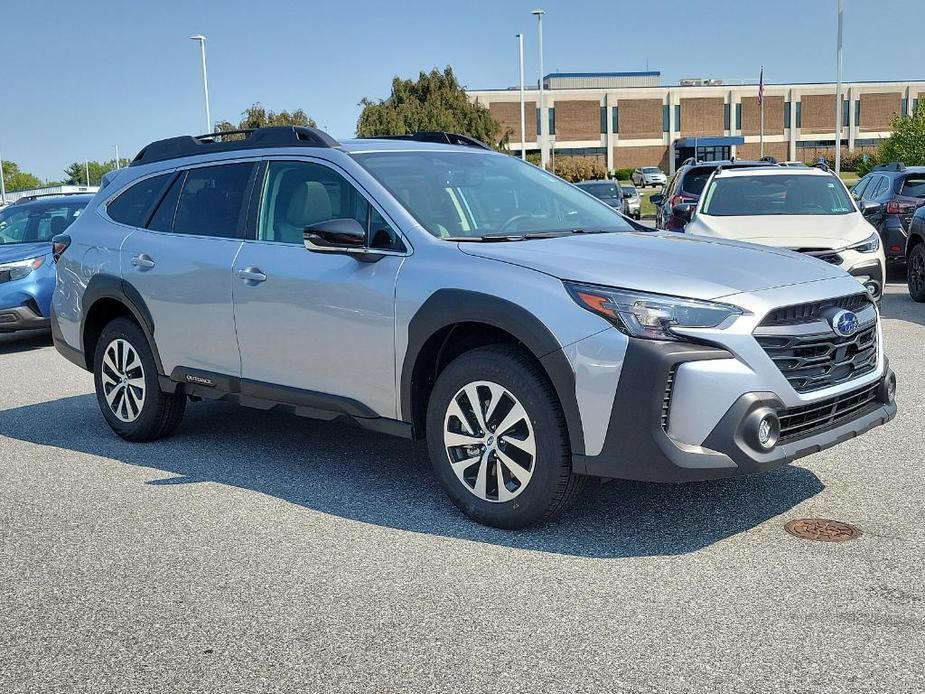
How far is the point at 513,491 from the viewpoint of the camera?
184 inches

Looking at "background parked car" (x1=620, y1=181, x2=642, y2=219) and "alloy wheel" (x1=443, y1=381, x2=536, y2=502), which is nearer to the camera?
"alloy wheel" (x1=443, y1=381, x2=536, y2=502)

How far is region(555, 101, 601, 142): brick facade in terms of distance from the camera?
95.7m

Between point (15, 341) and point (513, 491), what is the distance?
30.8 feet

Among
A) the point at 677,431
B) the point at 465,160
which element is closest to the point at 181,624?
the point at 677,431

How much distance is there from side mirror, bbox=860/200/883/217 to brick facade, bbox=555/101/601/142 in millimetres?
82847

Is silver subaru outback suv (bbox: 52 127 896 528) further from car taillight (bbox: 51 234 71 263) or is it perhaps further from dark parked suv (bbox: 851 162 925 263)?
dark parked suv (bbox: 851 162 925 263)

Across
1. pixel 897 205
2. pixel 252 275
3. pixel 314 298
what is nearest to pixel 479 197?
pixel 314 298

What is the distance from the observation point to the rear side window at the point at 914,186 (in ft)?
48.6

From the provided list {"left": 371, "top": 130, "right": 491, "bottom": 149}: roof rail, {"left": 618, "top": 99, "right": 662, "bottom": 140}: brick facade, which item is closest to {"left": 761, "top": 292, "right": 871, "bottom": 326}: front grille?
{"left": 371, "top": 130, "right": 491, "bottom": 149}: roof rail

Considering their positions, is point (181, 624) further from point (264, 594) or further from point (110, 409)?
point (110, 409)

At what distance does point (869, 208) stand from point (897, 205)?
150 centimetres

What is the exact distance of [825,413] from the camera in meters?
4.56

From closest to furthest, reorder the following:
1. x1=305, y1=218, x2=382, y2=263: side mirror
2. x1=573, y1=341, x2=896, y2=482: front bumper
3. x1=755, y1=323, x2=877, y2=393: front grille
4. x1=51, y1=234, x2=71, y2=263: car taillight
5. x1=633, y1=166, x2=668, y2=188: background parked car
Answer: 1. x1=573, y1=341, x2=896, y2=482: front bumper
2. x1=755, y1=323, x2=877, y2=393: front grille
3. x1=305, y1=218, x2=382, y2=263: side mirror
4. x1=51, y1=234, x2=71, y2=263: car taillight
5. x1=633, y1=166, x2=668, y2=188: background parked car

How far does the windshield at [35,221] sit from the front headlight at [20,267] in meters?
A: 1.04
